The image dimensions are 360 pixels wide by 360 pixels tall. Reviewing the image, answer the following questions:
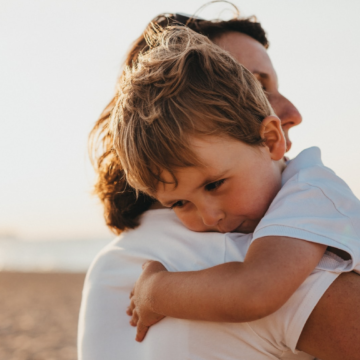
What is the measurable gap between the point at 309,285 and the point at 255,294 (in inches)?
8.1

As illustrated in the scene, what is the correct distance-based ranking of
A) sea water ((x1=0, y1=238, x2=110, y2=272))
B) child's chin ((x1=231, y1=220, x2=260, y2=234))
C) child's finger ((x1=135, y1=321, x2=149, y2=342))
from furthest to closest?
1. sea water ((x1=0, y1=238, x2=110, y2=272))
2. child's chin ((x1=231, y1=220, x2=260, y2=234))
3. child's finger ((x1=135, y1=321, x2=149, y2=342))

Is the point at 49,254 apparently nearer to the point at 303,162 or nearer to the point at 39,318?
the point at 39,318

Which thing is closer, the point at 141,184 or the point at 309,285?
the point at 309,285

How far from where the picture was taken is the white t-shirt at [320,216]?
1.47m

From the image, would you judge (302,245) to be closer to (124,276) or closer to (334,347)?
(334,347)

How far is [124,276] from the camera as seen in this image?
6.67ft

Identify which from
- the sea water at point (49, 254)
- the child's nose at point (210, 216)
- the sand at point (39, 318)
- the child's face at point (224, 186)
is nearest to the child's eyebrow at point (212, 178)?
the child's face at point (224, 186)

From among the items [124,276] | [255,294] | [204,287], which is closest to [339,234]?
[255,294]

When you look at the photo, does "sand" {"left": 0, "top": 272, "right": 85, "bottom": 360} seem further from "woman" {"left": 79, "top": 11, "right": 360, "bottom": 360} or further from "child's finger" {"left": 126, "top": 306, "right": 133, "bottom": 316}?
"child's finger" {"left": 126, "top": 306, "right": 133, "bottom": 316}

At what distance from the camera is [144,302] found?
1.73m

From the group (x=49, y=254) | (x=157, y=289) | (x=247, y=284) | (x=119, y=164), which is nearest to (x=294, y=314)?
(x=247, y=284)

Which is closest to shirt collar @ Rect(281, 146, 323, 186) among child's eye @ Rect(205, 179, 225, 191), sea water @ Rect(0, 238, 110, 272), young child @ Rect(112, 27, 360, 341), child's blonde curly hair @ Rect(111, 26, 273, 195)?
young child @ Rect(112, 27, 360, 341)

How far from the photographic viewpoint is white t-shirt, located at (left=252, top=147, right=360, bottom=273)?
147 cm

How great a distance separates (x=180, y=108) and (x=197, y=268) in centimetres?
63
